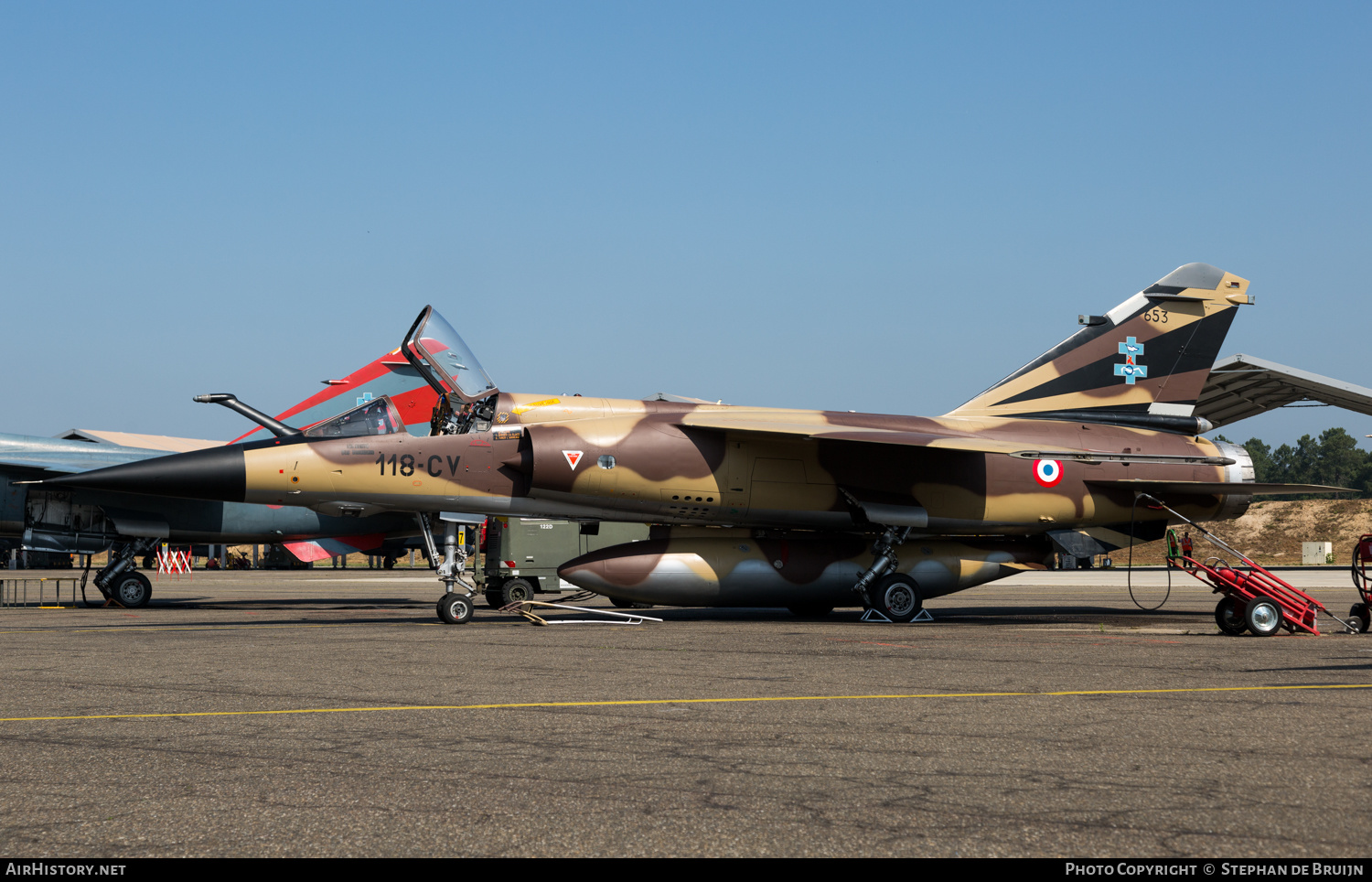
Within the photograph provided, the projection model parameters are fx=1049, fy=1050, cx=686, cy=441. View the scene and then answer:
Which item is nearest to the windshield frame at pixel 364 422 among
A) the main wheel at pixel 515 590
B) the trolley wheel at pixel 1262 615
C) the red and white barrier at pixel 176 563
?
the main wheel at pixel 515 590

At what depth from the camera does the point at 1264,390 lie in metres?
31.0

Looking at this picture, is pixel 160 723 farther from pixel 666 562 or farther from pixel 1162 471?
pixel 1162 471

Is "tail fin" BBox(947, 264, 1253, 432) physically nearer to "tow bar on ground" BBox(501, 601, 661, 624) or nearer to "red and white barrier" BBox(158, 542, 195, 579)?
"tow bar on ground" BBox(501, 601, 661, 624)

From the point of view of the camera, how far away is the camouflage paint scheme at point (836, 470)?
45.8ft

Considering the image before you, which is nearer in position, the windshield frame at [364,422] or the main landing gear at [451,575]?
the main landing gear at [451,575]

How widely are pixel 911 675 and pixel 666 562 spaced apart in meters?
6.33

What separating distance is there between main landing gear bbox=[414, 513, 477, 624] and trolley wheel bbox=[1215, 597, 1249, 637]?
9.42 meters

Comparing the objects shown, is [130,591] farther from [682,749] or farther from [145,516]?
[682,749]

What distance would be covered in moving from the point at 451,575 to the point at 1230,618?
32.3ft

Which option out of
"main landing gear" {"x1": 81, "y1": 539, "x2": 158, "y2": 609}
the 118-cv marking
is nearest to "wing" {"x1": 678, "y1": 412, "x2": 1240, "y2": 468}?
the 118-cv marking

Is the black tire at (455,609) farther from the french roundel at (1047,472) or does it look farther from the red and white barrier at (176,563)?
the red and white barrier at (176,563)

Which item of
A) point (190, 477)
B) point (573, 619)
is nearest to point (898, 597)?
point (573, 619)

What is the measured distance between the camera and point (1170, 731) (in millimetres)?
5730

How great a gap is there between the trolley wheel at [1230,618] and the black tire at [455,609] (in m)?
9.38
